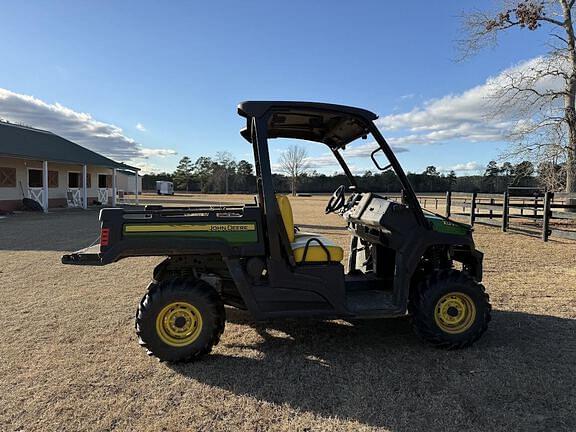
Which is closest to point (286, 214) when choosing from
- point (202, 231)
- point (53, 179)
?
point (202, 231)

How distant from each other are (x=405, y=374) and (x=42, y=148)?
76.9 feet

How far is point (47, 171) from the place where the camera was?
70.5ft

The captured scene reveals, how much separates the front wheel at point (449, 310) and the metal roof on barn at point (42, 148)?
63.3 feet

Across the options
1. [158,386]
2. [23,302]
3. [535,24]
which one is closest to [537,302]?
[158,386]

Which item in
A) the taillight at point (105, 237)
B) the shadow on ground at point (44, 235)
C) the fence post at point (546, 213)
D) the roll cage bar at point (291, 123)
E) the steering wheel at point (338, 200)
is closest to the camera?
the taillight at point (105, 237)

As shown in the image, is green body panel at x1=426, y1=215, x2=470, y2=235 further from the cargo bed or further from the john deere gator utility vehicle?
the cargo bed

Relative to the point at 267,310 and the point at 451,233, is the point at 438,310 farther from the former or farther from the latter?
the point at 267,310

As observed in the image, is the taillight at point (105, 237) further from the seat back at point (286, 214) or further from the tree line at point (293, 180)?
the tree line at point (293, 180)

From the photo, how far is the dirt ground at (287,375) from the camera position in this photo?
2709 mm

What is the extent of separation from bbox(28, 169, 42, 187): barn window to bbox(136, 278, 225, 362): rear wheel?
2142 centimetres

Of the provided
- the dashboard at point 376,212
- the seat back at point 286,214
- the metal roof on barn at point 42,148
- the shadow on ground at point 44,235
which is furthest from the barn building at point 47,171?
the seat back at point 286,214

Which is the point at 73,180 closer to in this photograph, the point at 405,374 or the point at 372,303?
the point at 372,303

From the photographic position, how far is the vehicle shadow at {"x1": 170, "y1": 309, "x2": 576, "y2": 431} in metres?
2.77

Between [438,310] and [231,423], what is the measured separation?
2.10m
